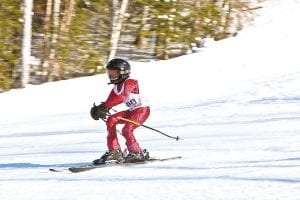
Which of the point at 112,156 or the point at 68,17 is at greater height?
the point at 68,17

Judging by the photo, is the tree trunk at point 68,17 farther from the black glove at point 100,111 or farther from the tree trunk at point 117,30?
the black glove at point 100,111

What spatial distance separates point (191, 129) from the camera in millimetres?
11312

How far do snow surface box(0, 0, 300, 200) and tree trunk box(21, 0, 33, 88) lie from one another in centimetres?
109

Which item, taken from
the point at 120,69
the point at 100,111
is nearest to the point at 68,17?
the point at 120,69

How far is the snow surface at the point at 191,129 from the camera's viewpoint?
6539 mm

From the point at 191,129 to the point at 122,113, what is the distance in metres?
3.83

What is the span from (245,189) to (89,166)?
2.08 m

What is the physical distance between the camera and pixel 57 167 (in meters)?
8.09

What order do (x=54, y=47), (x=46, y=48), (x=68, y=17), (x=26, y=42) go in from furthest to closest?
(x=68, y=17) → (x=46, y=48) → (x=54, y=47) → (x=26, y=42)

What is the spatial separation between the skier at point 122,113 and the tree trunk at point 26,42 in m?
11.1

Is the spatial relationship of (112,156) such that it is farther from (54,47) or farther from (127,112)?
(54,47)

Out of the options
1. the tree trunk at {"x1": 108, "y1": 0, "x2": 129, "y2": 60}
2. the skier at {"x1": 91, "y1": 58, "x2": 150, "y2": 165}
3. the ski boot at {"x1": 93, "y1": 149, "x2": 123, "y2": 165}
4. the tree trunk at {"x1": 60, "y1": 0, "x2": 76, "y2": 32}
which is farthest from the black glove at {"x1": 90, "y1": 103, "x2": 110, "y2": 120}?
the tree trunk at {"x1": 108, "y1": 0, "x2": 129, "y2": 60}

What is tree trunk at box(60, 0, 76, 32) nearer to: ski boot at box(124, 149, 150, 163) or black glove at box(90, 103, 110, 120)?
ski boot at box(124, 149, 150, 163)

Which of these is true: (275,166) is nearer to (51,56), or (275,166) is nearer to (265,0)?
(51,56)
